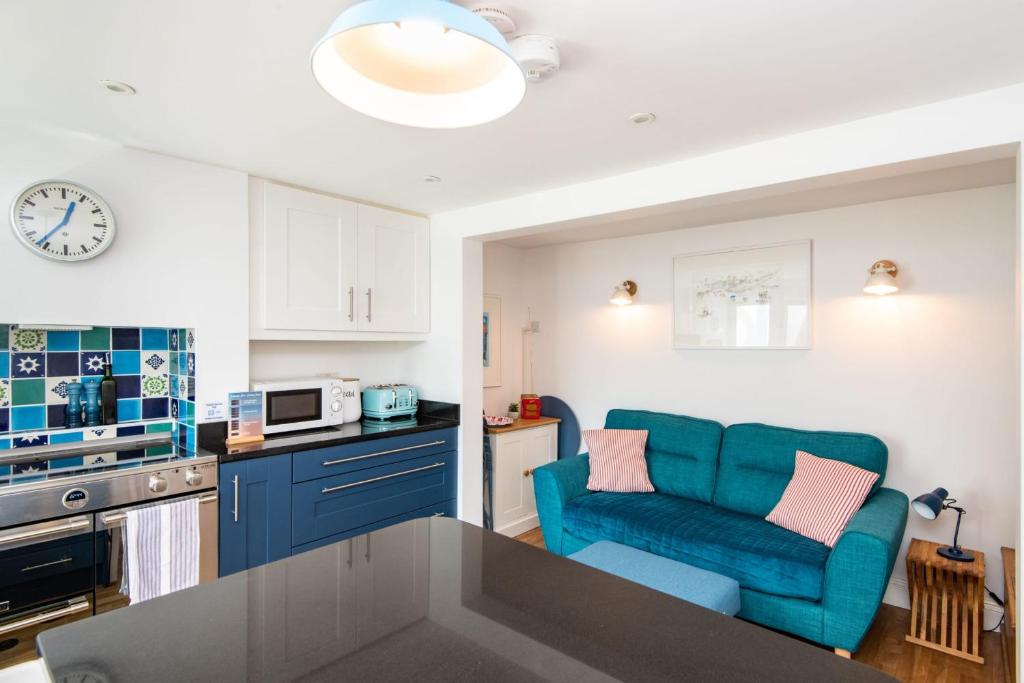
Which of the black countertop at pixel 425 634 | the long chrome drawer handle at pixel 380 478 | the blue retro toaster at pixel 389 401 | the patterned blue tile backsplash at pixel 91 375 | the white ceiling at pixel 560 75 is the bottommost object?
the long chrome drawer handle at pixel 380 478

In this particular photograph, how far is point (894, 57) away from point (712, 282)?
2.10 m

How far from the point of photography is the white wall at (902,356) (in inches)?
108

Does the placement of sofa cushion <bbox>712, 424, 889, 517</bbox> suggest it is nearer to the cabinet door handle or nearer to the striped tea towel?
the cabinet door handle

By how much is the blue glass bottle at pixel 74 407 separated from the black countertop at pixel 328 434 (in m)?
0.53

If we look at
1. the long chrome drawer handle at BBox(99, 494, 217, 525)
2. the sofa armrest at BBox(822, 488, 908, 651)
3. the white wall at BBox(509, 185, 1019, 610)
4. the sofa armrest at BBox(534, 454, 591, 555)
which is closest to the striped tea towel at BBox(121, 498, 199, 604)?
the long chrome drawer handle at BBox(99, 494, 217, 525)

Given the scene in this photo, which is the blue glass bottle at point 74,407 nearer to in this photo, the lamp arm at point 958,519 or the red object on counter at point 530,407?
the red object on counter at point 530,407

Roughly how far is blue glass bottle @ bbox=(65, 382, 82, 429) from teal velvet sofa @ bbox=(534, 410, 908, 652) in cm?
239

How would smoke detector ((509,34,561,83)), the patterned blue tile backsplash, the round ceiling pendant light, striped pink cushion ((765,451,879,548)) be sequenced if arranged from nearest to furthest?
the round ceiling pendant light
smoke detector ((509,34,561,83))
the patterned blue tile backsplash
striped pink cushion ((765,451,879,548))

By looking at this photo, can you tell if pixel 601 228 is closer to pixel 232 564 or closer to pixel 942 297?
pixel 942 297

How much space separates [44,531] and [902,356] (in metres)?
4.01

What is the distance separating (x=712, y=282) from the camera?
366cm

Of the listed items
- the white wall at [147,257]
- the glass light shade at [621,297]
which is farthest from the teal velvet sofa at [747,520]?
the white wall at [147,257]

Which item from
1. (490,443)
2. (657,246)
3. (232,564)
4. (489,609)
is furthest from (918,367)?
(232,564)

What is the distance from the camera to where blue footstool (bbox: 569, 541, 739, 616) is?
87.0 inches
